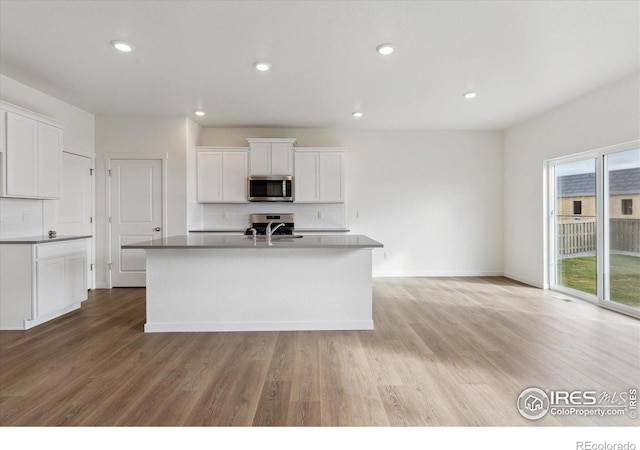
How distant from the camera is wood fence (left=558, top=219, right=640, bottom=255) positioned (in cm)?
375

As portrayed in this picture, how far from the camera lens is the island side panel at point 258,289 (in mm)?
3307

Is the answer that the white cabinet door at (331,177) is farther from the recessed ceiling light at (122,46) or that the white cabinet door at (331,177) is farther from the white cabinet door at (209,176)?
the recessed ceiling light at (122,46)

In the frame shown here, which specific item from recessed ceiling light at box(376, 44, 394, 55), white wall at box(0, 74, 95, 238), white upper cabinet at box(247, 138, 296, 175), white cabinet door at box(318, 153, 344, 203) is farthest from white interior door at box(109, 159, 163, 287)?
recessed ceiling light at box(376, 44, 394, 55)

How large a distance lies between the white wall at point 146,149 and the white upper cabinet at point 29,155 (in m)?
0.98

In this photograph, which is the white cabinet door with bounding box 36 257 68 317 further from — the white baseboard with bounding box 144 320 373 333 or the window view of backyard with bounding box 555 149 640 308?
the window view of backyard with bounding box 555 149 640 308

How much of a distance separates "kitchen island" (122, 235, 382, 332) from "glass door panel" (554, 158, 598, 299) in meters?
3.26

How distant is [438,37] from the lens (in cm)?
284

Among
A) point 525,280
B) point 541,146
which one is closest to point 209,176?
point 541,146

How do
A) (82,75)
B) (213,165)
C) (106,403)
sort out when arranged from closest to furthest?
(106,403), (82,75), (213,165)

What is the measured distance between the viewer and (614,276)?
402cm

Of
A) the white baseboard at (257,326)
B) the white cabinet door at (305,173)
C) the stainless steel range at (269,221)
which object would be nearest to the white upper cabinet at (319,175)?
the white cabinet door at (305,173)

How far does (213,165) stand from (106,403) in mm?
4190
